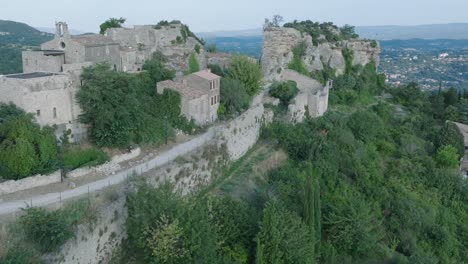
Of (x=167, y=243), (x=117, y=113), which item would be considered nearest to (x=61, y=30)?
(x=117, y=113)

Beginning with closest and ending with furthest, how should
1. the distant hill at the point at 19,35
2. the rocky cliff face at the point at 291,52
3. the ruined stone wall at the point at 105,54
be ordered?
the ruined stone wall at the point at 105,54, the rocky cliff face at the point at 291,52, the distant hill at the point at 19,35

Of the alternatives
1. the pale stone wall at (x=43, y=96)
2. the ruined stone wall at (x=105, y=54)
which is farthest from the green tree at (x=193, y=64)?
the pale stone wall at (x=43, y=96)

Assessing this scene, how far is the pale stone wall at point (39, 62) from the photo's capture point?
25.6 m

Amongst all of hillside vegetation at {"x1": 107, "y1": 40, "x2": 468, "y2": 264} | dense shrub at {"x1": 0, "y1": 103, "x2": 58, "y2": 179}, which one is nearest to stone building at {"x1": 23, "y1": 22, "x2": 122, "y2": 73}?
dense shrub at {"x1": 0, "y1": 103, "x2": 58, "y2": 179}

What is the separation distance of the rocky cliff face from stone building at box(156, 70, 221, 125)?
12.7 meters

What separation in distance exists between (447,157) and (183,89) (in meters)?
22.0

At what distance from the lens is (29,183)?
17.7m

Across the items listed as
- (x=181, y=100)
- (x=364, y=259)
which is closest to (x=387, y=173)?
(x=364, y=259)

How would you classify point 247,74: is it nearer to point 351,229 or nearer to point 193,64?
point 193,64

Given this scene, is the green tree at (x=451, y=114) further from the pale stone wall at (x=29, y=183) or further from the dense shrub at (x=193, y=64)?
the pale stone wall at (x=29, y=183)

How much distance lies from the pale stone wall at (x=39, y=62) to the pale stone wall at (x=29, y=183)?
29.8ft

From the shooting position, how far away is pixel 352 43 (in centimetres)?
5197

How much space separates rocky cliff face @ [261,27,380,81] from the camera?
43500mm

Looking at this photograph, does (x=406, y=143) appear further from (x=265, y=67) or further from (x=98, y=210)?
(x=98, y=210)
